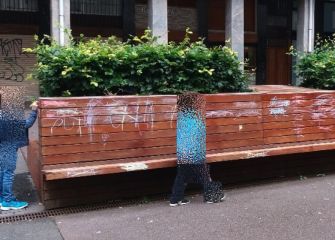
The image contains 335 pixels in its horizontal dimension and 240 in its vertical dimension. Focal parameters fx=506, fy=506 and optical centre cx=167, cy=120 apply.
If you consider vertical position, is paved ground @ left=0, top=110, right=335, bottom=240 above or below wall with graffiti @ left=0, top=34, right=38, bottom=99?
below

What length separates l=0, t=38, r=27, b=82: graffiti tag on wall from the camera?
17.3 m

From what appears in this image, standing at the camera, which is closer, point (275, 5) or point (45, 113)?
point (45, 113)

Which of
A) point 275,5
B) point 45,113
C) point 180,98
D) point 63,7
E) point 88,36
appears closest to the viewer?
point 45,113

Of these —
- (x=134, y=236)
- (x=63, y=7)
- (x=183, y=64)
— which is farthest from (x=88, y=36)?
(x=134, y=236)

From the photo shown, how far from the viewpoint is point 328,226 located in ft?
17.0

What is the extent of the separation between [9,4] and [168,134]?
1256 centimetres

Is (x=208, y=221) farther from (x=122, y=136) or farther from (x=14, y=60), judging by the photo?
(x=14, y=60)

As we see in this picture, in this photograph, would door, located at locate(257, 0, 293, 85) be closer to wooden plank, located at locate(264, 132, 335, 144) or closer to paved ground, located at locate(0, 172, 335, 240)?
wooden plank, located at locate(264, 132, 335, 144)

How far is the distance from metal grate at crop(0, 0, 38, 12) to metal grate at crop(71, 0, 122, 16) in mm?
1347

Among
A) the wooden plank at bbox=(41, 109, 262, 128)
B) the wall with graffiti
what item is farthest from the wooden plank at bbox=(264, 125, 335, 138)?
the wall with graffiti

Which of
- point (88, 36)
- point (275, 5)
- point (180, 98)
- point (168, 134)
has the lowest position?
point (168, 134)

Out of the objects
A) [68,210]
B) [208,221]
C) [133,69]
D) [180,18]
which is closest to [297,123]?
[133,69]

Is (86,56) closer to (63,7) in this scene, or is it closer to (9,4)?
(63,7)

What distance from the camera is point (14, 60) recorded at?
17.5m
